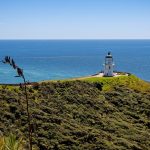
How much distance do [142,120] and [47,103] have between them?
1041cm

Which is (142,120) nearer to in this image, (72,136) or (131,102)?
(131,102)

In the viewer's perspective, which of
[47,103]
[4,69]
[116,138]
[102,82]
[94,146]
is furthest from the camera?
[4,69]

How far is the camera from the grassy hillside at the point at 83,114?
32.7m

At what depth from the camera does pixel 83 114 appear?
1588 inches

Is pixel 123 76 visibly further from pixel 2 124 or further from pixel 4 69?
pixel 4 69

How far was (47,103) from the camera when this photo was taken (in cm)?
4150

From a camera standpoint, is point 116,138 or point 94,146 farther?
point 116,138

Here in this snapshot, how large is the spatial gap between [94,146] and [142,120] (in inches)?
468

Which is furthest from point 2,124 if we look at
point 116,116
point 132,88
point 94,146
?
point 132,88

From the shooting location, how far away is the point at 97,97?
155 feet

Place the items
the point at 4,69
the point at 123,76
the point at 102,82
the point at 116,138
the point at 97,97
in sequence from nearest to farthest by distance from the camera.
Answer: the point at 116,138
the point at 97,97
the point at 102,82
the point at 123,76
the point at 4,69

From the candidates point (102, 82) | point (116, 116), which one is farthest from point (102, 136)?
point (102, 82)

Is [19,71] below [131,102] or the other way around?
the other way around

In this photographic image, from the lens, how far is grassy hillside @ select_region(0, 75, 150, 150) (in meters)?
32.7
